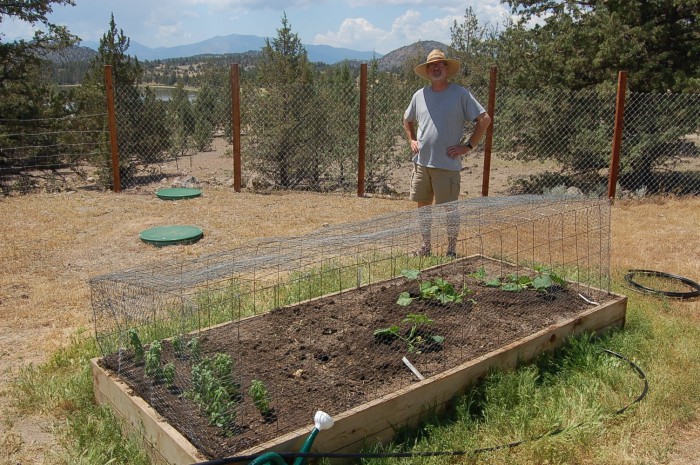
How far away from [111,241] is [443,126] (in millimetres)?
3625

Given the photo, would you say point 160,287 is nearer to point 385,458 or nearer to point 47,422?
point 47,422

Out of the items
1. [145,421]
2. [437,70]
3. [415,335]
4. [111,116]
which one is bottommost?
[145,421]

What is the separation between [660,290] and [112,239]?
17.0ft

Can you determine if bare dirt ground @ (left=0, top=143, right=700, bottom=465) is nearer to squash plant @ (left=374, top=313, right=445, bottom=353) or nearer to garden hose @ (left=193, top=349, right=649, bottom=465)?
garden hose @ (left=193, top=349, right=649, bottom=465)

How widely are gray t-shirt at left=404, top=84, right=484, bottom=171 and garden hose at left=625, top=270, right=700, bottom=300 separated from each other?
66.8 inches

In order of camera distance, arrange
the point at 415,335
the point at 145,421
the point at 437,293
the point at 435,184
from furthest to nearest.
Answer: the point at 435,184 → the point at 437,293 → the point at 415,335 → the point at 145,421

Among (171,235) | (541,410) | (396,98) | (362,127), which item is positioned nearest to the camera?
(541,410)

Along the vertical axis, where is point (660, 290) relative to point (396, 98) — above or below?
below

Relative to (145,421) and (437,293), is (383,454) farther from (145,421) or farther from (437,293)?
(437,293)

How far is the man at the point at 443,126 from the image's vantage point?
4855 mm

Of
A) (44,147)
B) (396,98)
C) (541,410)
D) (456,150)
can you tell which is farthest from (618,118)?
(44,147)

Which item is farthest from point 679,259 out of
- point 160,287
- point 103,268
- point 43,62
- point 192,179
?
point 43,62

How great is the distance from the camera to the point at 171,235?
20.3 feet

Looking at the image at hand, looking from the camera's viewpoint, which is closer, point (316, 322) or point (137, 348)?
point (137, 348)
